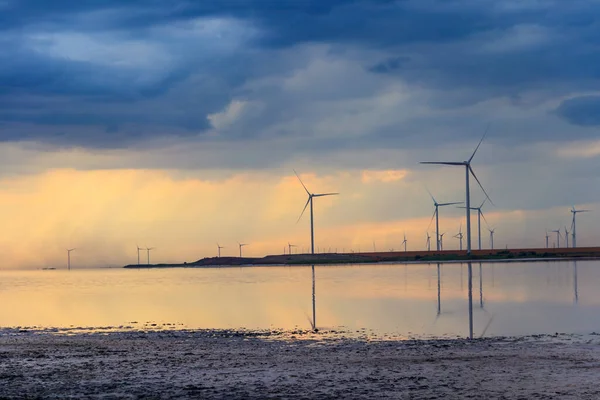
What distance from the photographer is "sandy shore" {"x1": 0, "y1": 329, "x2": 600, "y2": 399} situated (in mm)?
22469

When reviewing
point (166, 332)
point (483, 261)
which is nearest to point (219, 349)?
point (166, 332)

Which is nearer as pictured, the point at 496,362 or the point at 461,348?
the point at 496,362

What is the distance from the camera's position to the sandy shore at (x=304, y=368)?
73.7ft

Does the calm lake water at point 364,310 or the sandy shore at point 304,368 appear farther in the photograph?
the calm lake water at point 364,310

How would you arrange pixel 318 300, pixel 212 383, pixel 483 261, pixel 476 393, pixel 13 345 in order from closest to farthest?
pixel 476 393 → pixel 212 383 → pixel 13 345 → pixel 318 300 → pixel 483 261

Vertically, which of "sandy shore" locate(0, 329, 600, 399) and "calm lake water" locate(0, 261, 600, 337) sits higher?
"sandy shore" locate(0, 329, 600, 399)

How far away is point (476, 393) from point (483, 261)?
16612 centimetres

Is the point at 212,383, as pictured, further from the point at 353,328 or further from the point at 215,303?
the point at 215,303

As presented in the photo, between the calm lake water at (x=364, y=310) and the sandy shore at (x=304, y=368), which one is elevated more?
Answer: the sandy shore at (x=304, y=368)

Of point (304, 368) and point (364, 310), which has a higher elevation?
point (304, 368)

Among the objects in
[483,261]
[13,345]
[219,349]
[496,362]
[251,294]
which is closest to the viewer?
[496,362]

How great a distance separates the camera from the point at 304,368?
2697 cm

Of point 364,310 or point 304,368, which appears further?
point 364,310

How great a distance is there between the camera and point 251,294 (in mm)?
76750
